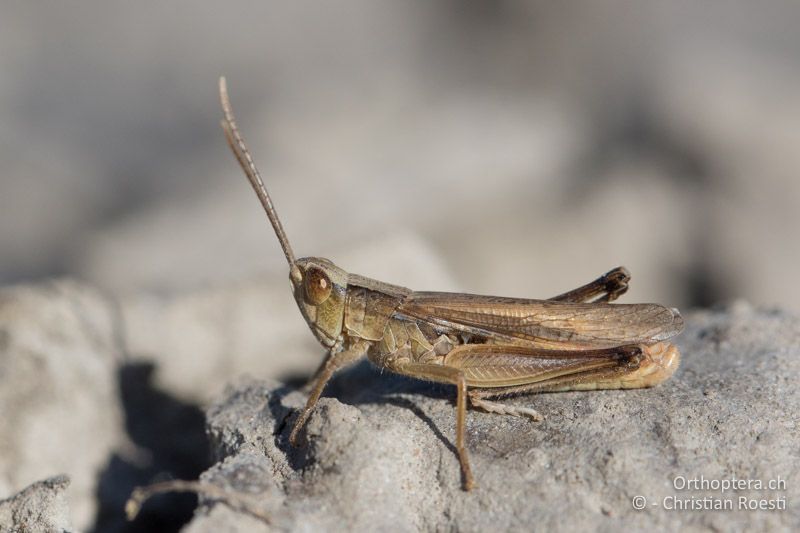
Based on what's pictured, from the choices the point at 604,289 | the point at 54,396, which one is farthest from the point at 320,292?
the point at 54,396

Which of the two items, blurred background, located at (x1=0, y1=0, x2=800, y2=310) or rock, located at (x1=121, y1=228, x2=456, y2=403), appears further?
blurred background, located at (x1=0, y1=0, x2=800, y2=310)

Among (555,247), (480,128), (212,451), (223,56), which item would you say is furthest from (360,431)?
(223,56)

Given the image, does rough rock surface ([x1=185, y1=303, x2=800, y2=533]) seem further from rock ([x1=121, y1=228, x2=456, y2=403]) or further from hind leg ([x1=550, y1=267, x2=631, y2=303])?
rock ([x1=121, y1=228, x2=456, y2=403])

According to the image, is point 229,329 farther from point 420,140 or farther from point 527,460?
point 420,140

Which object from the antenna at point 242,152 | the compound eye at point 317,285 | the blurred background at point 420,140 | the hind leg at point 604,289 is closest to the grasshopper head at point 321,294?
the compound eye at point 317,285

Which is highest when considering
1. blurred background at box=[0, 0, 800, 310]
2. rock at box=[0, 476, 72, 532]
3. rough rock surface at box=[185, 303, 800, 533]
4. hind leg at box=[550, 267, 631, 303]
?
blurred background at box=[0, 0, 800, 310]

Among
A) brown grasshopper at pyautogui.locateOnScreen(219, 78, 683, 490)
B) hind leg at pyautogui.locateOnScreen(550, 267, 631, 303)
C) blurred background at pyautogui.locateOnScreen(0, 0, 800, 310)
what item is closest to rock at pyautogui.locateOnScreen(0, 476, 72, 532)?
brown grasshopper at pyautogui.locateOnScreen(219, 78, 683, 490)

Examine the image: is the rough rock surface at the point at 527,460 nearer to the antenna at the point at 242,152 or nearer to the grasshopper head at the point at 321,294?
the grasshopper head at the point at 321,294
